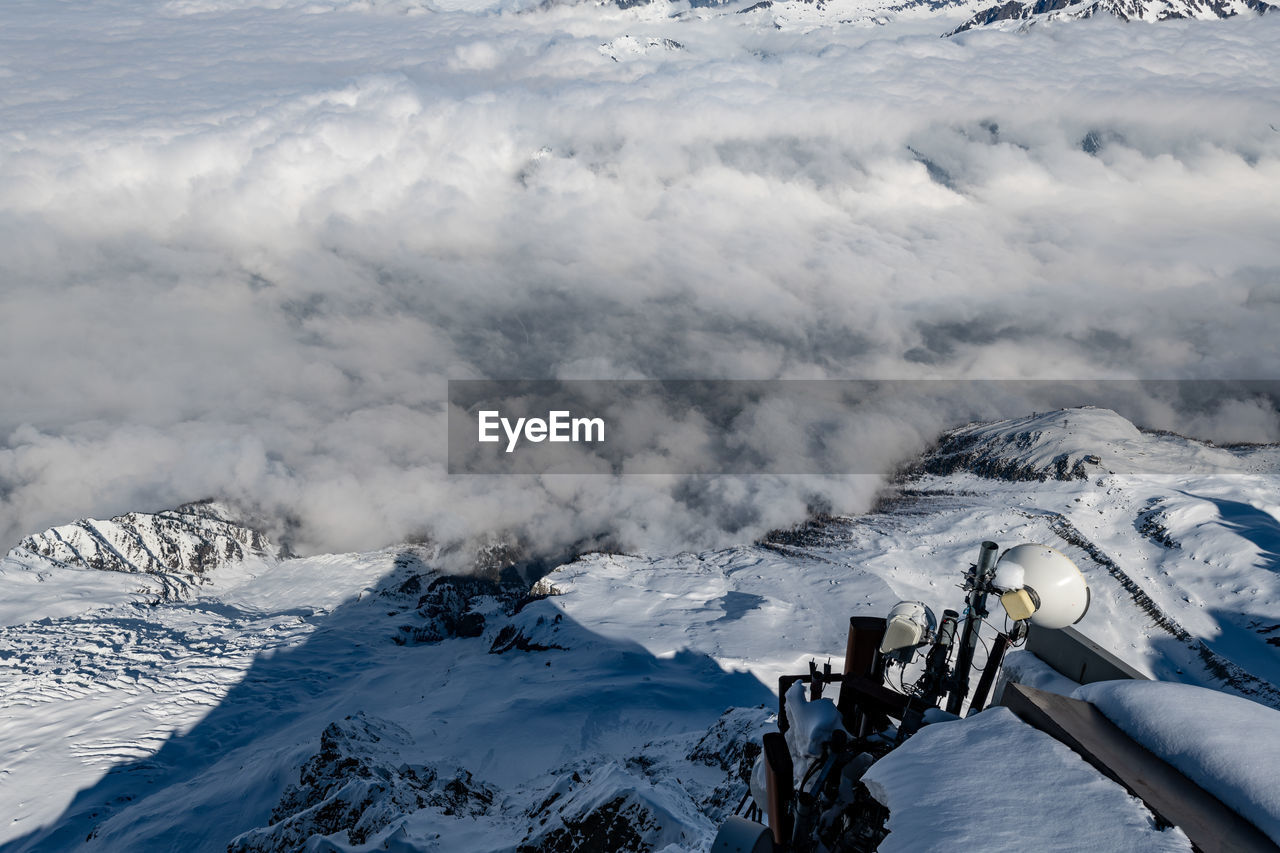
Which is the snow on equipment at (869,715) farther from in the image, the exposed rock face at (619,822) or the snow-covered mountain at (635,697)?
the snow-covered mountain at (635,697)

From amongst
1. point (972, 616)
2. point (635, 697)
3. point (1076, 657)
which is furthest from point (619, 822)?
point (635, 697)

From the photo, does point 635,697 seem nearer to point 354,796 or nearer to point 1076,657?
point 354,796

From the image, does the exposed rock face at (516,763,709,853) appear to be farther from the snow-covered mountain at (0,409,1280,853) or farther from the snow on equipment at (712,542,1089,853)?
the snow on equipment at (712,542,1089,853)

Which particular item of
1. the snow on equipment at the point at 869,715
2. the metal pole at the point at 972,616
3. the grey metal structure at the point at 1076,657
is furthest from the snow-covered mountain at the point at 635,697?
the grey metal structure at the point at 1076,657

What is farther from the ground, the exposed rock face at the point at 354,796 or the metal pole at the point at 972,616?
the metal pole at the point at 972,616

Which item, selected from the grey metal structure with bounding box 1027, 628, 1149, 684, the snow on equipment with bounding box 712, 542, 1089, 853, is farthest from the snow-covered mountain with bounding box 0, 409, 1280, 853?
the grey metal structure with bounding box 1027, 628, 1149, 684

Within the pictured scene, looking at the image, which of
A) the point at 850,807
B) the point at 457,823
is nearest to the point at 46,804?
the point at 457,823
